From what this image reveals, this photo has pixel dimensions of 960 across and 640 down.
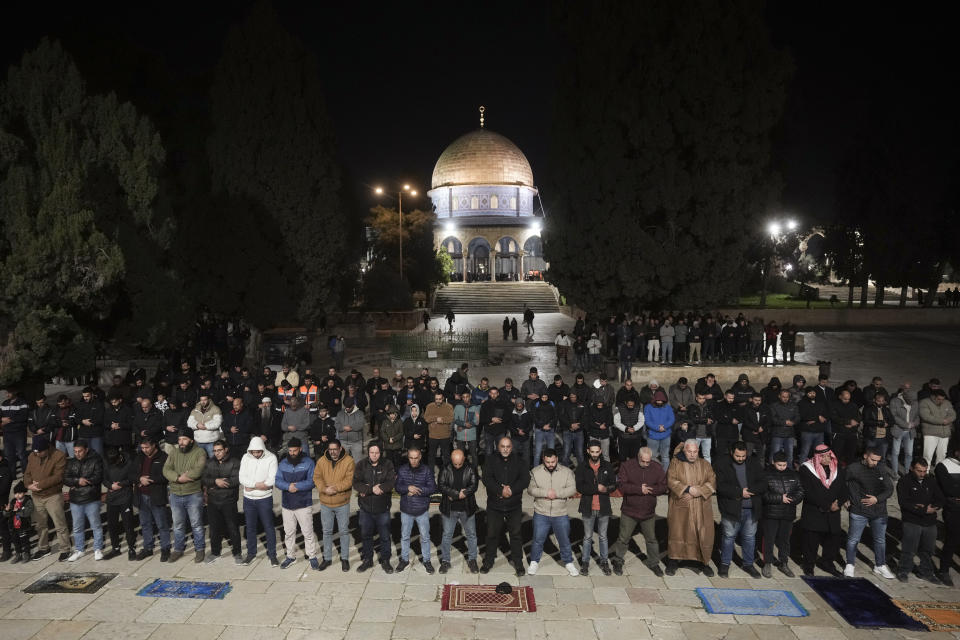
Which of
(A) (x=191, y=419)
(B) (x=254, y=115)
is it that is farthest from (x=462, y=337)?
(A) (x=191, y=419)

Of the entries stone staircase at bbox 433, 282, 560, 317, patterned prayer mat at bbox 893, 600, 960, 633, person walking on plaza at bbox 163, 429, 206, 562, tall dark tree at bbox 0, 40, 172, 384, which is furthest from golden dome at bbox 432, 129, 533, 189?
patterned prayer mat at bbox 893, 600, 960, 633

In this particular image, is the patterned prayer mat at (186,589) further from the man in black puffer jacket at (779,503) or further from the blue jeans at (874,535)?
the blue jeans at (874,535)

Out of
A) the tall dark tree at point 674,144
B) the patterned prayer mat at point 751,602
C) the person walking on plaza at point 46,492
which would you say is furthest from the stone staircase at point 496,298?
the patterned prayer mat at point 751,602

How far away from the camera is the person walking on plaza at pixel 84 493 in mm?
6789

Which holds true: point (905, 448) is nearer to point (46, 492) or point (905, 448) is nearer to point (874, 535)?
point (874, 535)

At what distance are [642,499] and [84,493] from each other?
597cm

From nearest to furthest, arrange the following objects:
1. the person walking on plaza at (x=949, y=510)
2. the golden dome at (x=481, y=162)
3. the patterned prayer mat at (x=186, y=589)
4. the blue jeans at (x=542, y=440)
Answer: the patterned prayer mat at (x=186, y=589) < the person walking on plaza at (x=949, y=510) < the blue jeans at (x=542, y=440) < the golden dome at (x=481, y=162)

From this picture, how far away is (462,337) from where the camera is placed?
1984cm

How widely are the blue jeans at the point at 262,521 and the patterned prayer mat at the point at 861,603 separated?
18.2 ft

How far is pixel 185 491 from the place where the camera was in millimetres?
6957

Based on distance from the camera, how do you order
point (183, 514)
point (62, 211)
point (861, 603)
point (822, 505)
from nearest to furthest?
1. point (861, 603)
2. point (822, 505)
3. point (183, 514)
4. point (62, 211)

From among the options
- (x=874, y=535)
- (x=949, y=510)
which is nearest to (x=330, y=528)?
(x=874, y=535)

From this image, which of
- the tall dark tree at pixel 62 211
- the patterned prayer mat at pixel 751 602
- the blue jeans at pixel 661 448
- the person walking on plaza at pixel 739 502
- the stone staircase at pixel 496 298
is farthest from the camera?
the stone staircase at pixel 496 298

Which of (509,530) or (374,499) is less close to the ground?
(374,499)
